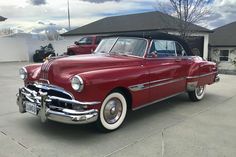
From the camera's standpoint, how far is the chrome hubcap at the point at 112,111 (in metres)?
4.92

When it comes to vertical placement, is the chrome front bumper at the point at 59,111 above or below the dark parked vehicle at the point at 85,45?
below

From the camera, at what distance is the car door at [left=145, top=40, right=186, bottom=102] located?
5.78 m

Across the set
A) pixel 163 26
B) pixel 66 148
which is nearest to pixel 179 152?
pixel 66 148

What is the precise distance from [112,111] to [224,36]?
28690 mm

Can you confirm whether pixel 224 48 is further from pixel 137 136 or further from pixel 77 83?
pixel 77 83

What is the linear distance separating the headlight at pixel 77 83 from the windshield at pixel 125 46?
5.53 feet

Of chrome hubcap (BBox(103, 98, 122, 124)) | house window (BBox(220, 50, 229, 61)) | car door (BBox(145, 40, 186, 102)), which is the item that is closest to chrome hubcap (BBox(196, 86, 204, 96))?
car door (BBox(145, 40, 186, 102))

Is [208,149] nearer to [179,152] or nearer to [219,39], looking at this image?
[179,152]

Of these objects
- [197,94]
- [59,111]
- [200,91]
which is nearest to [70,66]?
[59,111]

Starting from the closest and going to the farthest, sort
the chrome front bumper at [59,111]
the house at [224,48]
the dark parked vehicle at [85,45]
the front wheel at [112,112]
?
the chrome front bumper at [59,111]
the front wheel at [112,112]
the dark parked vehicle at [85,45]
the house at [224,48]

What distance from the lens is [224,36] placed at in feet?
101

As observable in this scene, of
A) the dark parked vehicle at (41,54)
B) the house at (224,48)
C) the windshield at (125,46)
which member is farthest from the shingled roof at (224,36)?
the windshield at (125,46)

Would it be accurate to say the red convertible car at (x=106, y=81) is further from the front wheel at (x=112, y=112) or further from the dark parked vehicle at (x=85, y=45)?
the dark parked vehicle at (x=85, y=45)

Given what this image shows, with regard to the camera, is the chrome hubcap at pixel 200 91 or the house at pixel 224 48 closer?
the chrome hubcap at pixel 200 91
